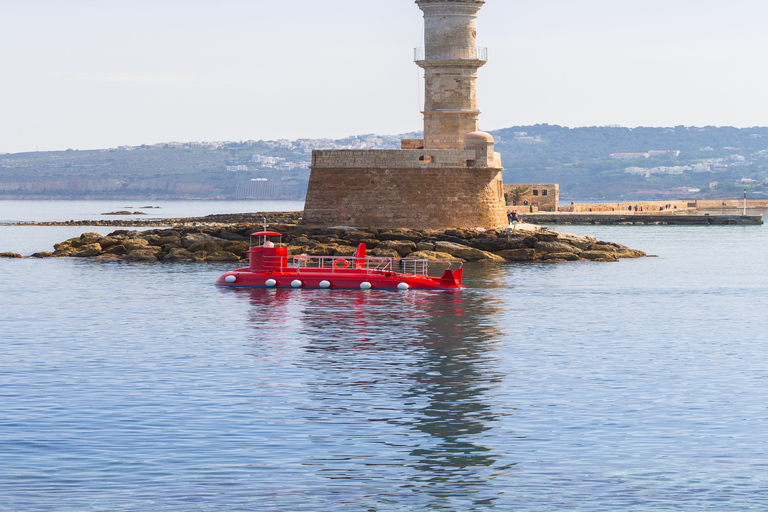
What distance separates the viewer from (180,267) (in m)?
38.6

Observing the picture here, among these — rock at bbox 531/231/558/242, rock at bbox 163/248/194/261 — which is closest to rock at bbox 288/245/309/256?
rock at bbox 163/248/194/261

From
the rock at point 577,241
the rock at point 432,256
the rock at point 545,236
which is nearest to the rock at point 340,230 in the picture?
the rock at point 432,256

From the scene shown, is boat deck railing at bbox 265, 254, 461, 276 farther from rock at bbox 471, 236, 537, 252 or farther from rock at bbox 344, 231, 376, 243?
rock at bbox 344, 231, 376, 243

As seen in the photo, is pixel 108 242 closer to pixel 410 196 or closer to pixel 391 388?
pixel 410 196

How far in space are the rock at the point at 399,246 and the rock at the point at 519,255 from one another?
4329 millimetres

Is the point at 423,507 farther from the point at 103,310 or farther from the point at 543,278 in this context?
the point at 543,278

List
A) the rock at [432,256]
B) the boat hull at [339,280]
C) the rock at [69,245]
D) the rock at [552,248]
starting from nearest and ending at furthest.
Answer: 1. the boat hull at [339,280]
2. the rock at [432,256]
3. the rock at [552,248]
4. the rock at [69,245]

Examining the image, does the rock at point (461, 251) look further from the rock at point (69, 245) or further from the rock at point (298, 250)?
the rock at point (69, 245)

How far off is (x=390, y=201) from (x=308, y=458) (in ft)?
101

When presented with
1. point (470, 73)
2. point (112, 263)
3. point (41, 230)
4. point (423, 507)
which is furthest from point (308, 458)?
point (41, 230)

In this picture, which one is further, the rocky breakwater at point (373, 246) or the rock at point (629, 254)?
the rock at point (629, 254)

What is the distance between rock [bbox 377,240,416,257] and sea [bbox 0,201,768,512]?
9353 mm

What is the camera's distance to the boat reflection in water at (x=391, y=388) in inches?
456

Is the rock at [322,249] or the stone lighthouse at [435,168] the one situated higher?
the stone lighthouse at [435,168]
